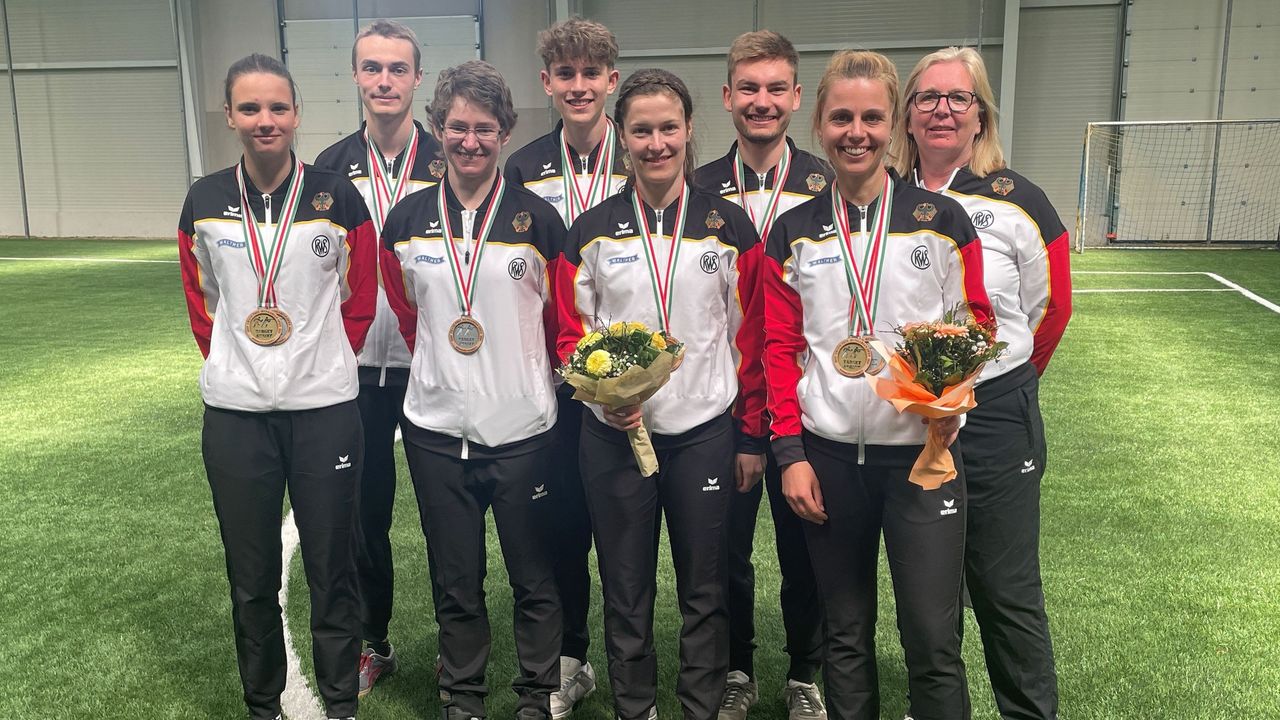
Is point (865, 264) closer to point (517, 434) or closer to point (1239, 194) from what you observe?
point (517, 434)

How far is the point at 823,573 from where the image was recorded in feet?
7.83

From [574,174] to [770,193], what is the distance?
0.69 m

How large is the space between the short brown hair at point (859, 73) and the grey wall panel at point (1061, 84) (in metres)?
16.8

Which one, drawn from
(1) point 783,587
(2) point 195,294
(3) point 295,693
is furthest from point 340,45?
(1) point 783,587

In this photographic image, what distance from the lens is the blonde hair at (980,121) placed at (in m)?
2.53

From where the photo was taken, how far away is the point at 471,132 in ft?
8.71

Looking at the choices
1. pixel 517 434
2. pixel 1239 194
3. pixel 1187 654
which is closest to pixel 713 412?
pixel 517 434

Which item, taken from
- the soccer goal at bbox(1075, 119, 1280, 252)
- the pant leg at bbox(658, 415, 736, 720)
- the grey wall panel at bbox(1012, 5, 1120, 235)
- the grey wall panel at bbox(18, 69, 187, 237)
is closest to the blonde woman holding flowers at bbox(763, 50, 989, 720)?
the pant leg at bbox(658, 415, 736, 720)

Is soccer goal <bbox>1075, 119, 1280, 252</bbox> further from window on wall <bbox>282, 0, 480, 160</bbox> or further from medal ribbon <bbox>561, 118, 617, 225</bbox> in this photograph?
medal ribbon <bbox>561, 118, 617, 225</bbox>

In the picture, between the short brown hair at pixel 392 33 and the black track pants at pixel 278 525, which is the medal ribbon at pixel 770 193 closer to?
the short brown hair at pixel 392 33

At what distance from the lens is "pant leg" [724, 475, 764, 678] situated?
2744mm

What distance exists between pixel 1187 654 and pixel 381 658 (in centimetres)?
280

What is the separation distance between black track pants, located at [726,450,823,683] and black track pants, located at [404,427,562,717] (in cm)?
55

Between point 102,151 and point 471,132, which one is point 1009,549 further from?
point 102,151
